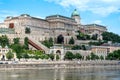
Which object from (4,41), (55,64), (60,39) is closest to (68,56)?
(55,64)

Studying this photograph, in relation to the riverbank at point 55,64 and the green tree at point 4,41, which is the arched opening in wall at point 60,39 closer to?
the riverbank at point 55,64

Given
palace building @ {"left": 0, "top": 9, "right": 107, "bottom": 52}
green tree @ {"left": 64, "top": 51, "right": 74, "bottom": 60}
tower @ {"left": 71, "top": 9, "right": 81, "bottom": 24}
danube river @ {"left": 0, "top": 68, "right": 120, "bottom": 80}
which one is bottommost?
danube river @ {"left": 0, "top": 68, "right": 120, "bottom": 80}

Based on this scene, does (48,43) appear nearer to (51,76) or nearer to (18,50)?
(18,50)

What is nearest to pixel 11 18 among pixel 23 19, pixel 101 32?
pixel 23 19

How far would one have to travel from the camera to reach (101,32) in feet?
500

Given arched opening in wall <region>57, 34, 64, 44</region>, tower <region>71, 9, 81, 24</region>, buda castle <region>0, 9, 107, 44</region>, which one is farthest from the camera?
tower <region>71, 9, 81, 24</region>

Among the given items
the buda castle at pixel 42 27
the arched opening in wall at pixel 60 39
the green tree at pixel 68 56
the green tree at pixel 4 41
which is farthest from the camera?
the arched opening in wall at pixel 60 39

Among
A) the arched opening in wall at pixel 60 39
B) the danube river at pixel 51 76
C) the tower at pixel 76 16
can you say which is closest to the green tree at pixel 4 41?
the arched opening in wall at pixel 60 39

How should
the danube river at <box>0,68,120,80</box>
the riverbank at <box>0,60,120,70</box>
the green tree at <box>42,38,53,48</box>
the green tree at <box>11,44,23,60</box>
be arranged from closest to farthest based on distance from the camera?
the danube river at <box>0,68,120,80</box> < the riverbank at <box>0,60,120,70</box> < the green tree at <box>11,44,23,60</box> < the green tree at <box>42,38,53,48</box>

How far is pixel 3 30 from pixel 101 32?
57213 mm

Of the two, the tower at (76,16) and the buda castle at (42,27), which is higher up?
the tower at (76,16)

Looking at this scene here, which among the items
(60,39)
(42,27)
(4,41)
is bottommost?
(4,41)

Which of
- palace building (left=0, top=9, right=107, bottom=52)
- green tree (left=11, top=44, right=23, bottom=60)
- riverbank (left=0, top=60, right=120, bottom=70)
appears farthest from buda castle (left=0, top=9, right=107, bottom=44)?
riverbank (left=0, top=60, right=120, bottom=70)

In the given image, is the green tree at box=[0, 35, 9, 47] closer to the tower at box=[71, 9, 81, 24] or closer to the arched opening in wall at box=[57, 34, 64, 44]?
the arched opening in wall at box=[57, 34, 64, 44]
